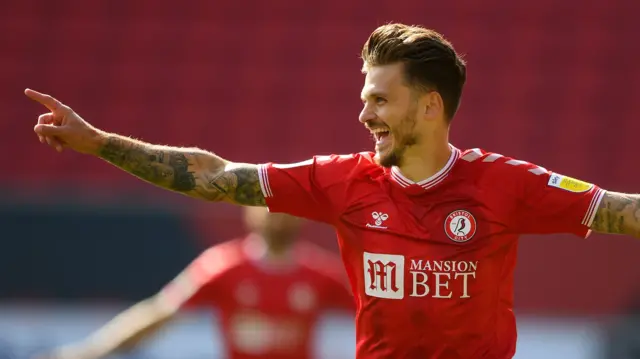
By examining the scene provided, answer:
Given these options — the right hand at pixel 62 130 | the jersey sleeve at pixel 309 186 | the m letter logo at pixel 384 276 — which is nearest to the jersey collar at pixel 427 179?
the jersey sleeve at pixel 309 186

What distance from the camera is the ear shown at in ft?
12.4

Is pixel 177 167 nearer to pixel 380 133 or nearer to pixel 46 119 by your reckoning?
pixel 46 119

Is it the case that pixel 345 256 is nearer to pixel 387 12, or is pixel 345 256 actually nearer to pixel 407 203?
pixel 407 203

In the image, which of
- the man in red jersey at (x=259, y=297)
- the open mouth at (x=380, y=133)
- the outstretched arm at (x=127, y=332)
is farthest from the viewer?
the man in red jersey at (x=259, y=297)

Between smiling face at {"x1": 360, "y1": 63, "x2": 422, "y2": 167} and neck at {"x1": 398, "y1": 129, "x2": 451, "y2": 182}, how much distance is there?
6cm

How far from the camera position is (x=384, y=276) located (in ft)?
12.1

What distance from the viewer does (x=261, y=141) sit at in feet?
39.7

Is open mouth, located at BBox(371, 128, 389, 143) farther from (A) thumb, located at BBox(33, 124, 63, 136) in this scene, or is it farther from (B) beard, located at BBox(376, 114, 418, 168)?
(A) thumb, located at BBox(33, 124, 63, 136)

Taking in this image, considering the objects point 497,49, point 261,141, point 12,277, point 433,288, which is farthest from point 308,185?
point 497,49

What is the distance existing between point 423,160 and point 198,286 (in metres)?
2.92

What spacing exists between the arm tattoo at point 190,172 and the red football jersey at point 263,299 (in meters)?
2.64

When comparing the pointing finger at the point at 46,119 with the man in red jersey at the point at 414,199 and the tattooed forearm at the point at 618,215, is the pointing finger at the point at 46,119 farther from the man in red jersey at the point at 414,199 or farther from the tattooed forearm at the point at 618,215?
the tattooed forearm at the point at 618,215

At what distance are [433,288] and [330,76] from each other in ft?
29.7

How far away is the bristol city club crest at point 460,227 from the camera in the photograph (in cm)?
371
